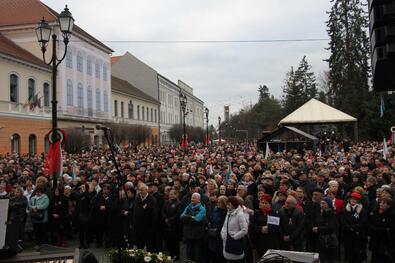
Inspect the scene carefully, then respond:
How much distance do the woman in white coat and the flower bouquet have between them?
7.29ft

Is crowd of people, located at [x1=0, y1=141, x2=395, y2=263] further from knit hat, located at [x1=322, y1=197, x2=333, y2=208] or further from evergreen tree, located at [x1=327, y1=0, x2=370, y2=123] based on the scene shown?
evergreen tree, located at [x1=327, y1=0, x2=370, y2=123]

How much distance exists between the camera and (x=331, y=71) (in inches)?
2009

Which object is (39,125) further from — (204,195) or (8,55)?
(204,195)

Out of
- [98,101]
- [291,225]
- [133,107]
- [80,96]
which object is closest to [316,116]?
[291,225]

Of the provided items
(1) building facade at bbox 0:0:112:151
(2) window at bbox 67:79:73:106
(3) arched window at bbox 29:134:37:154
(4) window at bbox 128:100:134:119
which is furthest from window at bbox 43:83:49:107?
(4) window at bbox 128:100:134:119

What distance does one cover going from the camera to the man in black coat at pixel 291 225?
8.10 m

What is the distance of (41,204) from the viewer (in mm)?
10836

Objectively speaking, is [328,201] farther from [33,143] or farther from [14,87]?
[33,143]

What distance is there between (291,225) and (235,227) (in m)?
1.36

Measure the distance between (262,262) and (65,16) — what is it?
10.4 m

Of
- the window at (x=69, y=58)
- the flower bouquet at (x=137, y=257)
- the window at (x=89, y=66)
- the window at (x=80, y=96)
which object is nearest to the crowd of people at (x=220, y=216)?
the flower bouquet at (x=137, y=257)

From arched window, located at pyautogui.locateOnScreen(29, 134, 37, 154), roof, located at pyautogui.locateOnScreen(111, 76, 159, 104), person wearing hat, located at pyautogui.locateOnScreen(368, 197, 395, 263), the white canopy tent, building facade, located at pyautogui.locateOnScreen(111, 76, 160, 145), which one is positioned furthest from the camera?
roof, located at pyautogui.locateOnScreen(111, 76, 159, 104)

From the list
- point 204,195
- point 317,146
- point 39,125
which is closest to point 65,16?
point 204,195

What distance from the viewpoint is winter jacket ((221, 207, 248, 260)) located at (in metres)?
7.31
